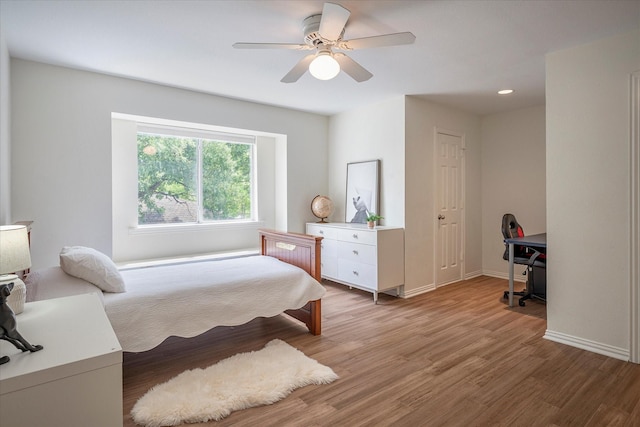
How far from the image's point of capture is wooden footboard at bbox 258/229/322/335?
3.04 meters

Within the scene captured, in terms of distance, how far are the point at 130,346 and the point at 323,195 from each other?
3.51 m

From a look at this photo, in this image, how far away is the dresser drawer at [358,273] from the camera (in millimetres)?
3980

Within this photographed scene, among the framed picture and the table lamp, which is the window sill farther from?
the table lamp

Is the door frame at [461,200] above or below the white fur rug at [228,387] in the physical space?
above

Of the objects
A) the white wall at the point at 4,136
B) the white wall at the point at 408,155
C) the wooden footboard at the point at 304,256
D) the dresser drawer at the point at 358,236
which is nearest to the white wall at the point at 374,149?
the white wall at the point at 408,155

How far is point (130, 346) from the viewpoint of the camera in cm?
215

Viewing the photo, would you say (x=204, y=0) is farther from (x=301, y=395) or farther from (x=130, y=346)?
(x=301, y=395)

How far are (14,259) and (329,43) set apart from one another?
2123mm

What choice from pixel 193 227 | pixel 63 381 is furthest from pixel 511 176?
pixel 63 381

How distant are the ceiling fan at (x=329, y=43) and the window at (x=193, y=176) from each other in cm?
255

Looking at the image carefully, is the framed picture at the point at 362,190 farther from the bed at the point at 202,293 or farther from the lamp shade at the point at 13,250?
the lamp shade at the point at 13,250

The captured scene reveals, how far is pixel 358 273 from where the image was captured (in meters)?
4.18

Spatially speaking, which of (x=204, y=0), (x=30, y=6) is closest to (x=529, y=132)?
(x=204, y=0)

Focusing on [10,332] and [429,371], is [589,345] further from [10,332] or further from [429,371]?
[10,332]
